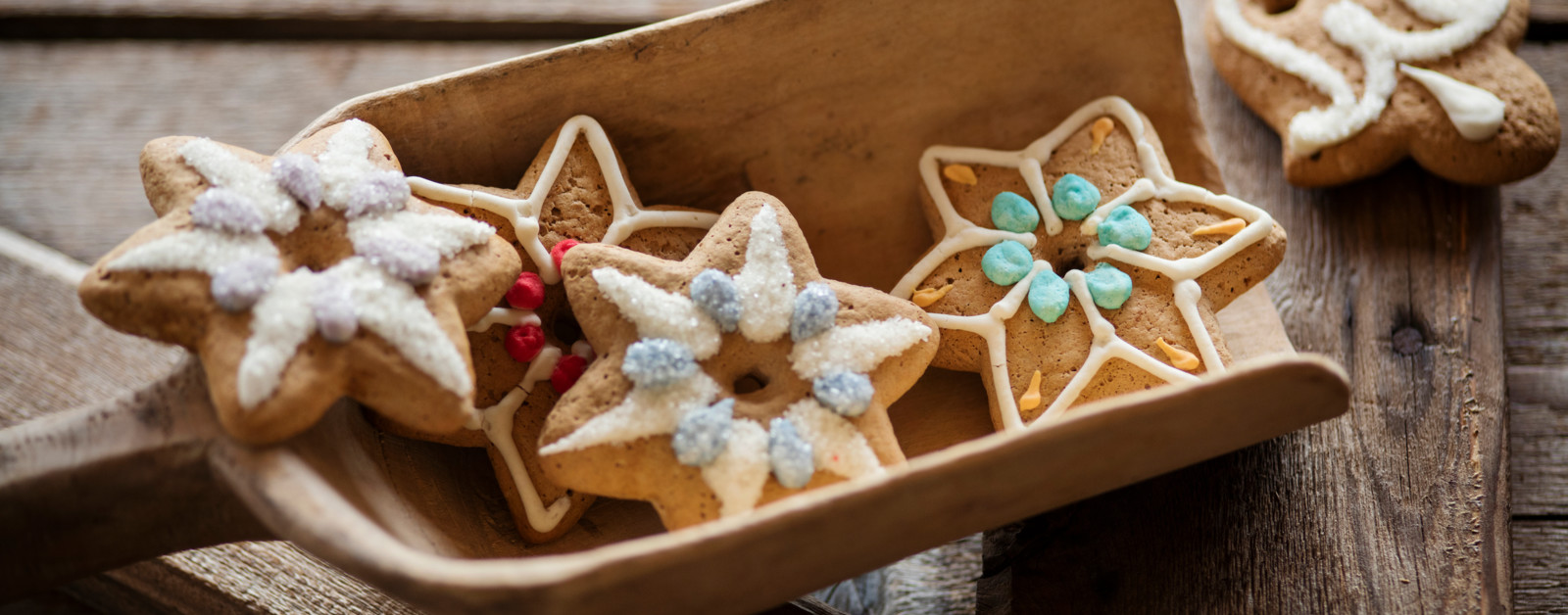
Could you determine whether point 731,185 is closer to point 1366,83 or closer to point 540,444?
point 540,444

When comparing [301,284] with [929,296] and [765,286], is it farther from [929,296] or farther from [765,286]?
[929,296]

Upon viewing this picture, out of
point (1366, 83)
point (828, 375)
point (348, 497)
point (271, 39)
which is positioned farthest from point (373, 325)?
point (1366, 83)

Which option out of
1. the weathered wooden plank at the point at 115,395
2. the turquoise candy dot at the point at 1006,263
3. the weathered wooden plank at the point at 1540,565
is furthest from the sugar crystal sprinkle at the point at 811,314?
the weathered wooden plank at the point at 1540,565

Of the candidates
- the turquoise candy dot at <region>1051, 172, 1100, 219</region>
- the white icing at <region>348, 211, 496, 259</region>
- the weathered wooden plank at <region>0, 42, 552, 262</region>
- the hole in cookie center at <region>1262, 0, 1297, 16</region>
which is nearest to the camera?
the white icing at <region>348, 211, 496, 259</region>

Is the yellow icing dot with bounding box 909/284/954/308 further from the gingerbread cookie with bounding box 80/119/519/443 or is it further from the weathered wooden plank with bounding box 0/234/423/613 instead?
the weathered wooden plank with bounding box 0/234/423/613

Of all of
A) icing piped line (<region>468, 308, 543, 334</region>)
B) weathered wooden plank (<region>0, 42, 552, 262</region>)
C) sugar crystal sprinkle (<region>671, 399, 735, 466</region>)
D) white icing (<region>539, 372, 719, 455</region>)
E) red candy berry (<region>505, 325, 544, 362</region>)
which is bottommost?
sugar crystal sprinkle (<region>671, 399, 735, 466</region>)

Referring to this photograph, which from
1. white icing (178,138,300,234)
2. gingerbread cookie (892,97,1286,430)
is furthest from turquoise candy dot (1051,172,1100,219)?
white icing (178,138,300,234)
